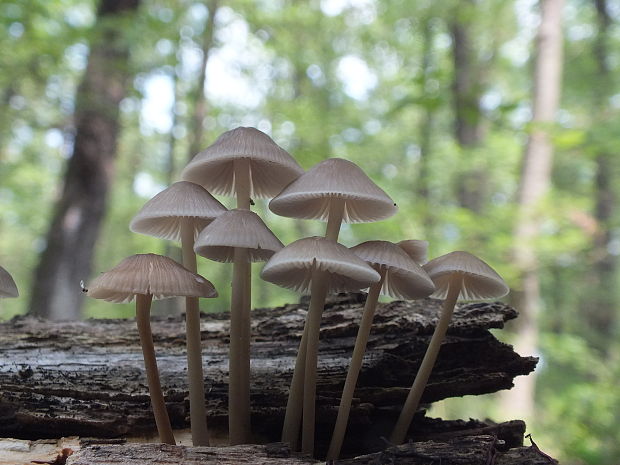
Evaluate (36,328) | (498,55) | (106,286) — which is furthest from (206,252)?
(498,55)

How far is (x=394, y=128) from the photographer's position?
12.1m

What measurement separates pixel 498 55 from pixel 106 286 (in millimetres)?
11340

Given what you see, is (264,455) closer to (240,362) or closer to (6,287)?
(240,362)

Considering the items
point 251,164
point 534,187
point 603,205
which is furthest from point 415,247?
point 603,205

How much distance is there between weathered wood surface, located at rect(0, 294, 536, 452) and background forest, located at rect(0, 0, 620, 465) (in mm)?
3076

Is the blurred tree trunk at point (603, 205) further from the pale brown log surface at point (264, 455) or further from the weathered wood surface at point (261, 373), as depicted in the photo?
the pale brown log surface at point (264, 455)

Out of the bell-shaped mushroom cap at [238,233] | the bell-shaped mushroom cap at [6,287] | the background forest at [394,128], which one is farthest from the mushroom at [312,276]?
the background forest at [394,128]

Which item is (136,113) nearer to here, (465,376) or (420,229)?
(420,229)

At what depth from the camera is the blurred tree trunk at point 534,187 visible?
242 inches

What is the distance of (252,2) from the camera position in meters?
7.97

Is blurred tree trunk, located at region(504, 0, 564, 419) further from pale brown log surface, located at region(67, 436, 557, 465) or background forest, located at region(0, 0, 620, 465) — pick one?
pale brown log surface, located at region(67, 436, 557, 465)

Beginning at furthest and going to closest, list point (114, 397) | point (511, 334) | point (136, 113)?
point (136, 113) → point (511, 334) → point (114, 397)

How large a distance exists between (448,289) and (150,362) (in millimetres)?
1230

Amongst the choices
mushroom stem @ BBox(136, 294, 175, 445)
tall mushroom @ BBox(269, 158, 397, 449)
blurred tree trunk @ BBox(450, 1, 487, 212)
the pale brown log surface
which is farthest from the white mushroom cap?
blurred tree trunk @ BBox(450, 1, 487, 212)
